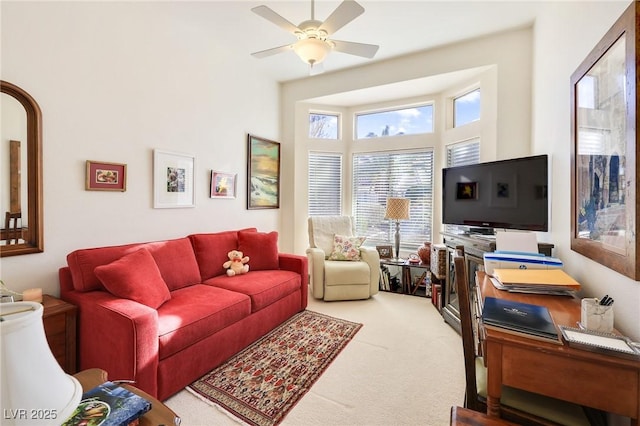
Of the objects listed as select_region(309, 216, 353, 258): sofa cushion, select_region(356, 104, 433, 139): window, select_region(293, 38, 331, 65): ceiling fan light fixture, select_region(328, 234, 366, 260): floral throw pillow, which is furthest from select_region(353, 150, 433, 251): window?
select_region(293, 38, 331, 65): ceiling fan light fixture

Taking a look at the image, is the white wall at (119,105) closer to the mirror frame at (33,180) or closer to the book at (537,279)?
the mirror frame at (33,180)

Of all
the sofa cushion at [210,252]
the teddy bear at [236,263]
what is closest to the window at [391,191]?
the teddy bear at [236,263]

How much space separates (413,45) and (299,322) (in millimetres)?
3422

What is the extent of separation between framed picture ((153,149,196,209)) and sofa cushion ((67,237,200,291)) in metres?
0.45

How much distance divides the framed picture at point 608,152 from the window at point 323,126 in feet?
11.0

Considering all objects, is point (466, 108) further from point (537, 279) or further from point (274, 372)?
point (274, 372)

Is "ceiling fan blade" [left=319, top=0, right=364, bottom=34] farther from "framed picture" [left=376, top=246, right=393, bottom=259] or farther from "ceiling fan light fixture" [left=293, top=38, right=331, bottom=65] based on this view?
"framed picture" [left=376, top=246, right=393, bottom=259]

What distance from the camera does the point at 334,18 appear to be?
201 centimetres

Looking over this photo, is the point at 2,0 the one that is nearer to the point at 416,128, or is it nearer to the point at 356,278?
the point at 356,278

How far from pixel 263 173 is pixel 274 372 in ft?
8.94

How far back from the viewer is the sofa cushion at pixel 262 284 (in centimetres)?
258

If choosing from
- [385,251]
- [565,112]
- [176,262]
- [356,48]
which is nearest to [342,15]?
[356,48]

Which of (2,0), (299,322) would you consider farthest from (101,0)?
(299,322)

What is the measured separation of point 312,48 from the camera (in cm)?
216
